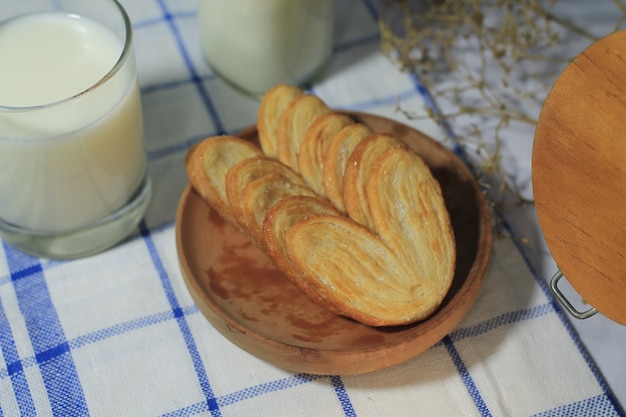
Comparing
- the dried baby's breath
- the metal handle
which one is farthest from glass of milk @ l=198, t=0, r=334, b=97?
the metal handle

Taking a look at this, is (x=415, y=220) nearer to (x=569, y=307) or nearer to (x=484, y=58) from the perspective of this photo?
(x=569, y=307)

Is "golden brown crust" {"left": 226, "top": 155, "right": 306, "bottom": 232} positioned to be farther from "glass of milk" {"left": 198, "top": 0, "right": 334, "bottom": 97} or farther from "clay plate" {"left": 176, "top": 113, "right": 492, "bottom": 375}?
"glass of milk" {"left": 198, "top": 0, "right": 334, "bottom": 97}

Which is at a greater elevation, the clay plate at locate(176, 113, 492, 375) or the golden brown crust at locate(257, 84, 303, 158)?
the golden brown crust at locate(257, 84, 303, 158)

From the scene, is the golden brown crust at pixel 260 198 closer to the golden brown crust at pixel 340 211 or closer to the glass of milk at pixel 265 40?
the golden brown crust at pixel 340 211

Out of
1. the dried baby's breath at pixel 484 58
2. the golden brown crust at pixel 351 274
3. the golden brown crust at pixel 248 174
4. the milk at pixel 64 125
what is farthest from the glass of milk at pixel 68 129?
the dried baby's breath at pixel 484 58

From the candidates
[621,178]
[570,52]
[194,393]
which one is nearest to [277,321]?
[194,393]

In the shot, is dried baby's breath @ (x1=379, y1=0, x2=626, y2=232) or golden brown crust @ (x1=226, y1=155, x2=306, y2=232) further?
dried baby's breath @ (x1=379, y1=0, x2=626, y2=232)
